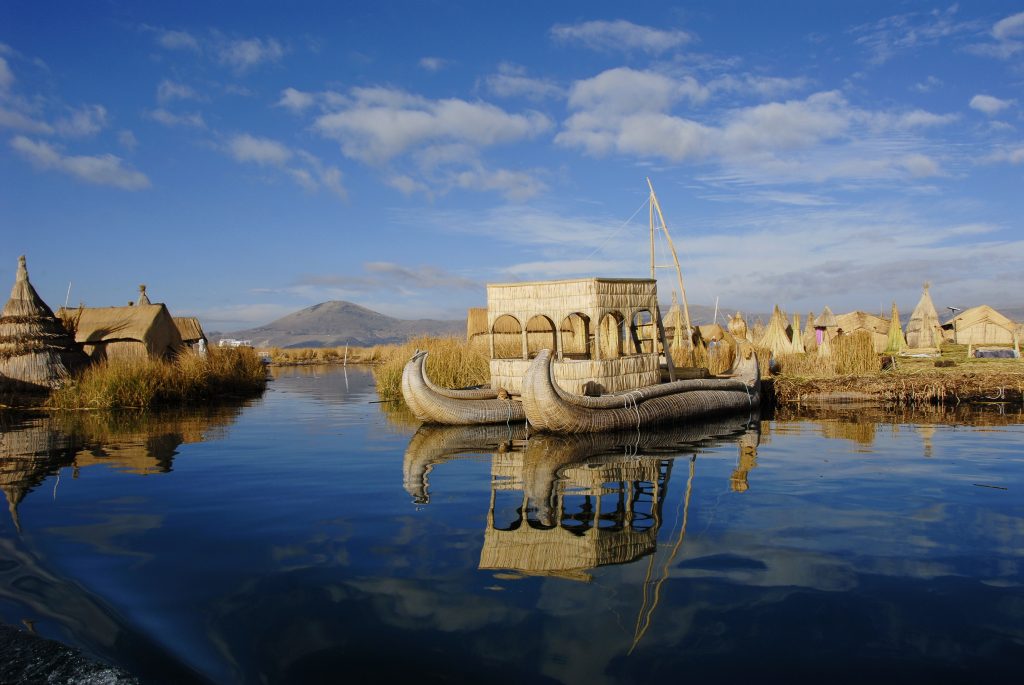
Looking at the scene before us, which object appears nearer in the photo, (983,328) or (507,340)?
(507,340)

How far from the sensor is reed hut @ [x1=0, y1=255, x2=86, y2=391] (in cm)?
1897

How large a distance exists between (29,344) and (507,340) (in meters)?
12.1

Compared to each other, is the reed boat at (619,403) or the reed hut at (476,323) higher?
the reed hut at (476,323)

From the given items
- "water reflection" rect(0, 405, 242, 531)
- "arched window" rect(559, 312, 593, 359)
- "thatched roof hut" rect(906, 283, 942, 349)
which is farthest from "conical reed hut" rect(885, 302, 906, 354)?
"water reflection" rect(0, 405, 242, 531)

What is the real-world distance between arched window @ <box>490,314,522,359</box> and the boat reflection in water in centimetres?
816

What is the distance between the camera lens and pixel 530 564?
18.4 ft

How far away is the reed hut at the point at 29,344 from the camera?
62.2ft

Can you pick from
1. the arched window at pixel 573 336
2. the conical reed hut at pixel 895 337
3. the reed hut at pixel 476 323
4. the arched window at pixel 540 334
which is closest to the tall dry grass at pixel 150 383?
the reed hut at pixel 476 323

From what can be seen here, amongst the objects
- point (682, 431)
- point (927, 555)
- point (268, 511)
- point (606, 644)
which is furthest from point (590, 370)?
point (606, 644)

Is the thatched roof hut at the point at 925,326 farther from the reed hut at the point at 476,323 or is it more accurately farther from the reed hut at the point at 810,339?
the reed hut at the point at 476,323

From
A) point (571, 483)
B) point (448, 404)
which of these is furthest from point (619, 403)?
point (571, 483)

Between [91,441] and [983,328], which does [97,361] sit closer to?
[91,441]

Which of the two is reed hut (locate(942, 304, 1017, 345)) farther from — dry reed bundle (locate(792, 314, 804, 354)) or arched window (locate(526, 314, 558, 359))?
arched window (locate(526, 314, 558, 359))

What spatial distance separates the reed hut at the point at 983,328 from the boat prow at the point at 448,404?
106 ft
